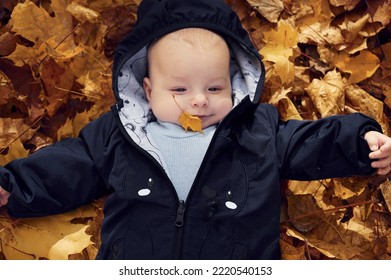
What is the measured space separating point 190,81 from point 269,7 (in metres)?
0.70

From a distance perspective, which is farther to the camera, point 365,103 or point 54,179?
point 365,103

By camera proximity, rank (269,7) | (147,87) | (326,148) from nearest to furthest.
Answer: (326,148) < (147,87) < (269,7)

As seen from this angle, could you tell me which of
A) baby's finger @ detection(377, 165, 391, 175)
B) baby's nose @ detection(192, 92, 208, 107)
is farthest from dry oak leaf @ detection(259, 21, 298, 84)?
baby's finger @ detection(377, 165, 391, 175)

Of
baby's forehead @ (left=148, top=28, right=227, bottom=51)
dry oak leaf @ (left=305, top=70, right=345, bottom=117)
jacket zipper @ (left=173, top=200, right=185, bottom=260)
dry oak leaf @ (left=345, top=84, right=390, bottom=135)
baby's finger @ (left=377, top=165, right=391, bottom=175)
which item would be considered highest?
baby's forehead @ (left=148, top=28, right=227, bottom=51)

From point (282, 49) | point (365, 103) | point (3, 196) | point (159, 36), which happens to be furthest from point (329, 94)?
point (3, 196)

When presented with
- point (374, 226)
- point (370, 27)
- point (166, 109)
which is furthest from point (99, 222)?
point (370, 27)

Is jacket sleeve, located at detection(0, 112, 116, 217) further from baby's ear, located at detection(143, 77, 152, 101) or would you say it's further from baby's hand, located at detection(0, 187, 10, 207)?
baby's ear, located at detection(143, 77, 152, 101)

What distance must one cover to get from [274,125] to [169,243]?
0.67 metres

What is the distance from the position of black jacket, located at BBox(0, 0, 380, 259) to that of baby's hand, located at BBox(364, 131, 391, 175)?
0.03m

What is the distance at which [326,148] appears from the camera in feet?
7.99

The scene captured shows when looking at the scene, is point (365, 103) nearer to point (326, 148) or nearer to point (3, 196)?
point (326, 148)

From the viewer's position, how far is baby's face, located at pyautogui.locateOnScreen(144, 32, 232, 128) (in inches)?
96.3

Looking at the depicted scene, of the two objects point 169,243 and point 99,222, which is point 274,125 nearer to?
point 169,243

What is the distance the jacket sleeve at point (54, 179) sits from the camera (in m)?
2.48
